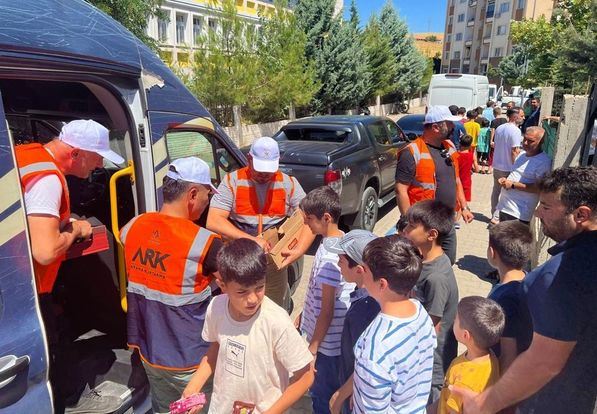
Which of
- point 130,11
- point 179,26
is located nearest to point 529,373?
point 130,11

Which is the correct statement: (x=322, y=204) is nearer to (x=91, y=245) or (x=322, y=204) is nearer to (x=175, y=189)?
(x=175, y=189)

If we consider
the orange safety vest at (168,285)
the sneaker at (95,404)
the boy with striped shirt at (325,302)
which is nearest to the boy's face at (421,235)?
the boy with striped shirt at (325,302)

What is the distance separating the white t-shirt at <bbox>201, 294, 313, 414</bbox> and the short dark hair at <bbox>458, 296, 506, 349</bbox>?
0.75 m

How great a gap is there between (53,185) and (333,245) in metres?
1.42

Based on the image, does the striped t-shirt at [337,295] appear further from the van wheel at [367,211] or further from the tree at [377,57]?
the tree at [377,57]

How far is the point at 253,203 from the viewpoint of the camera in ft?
11.1

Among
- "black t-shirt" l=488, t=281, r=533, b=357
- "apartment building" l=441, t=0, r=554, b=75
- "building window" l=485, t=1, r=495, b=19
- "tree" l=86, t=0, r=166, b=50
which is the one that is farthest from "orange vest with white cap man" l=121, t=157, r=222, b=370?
"building window" l=485, t=1, r=495, b=19

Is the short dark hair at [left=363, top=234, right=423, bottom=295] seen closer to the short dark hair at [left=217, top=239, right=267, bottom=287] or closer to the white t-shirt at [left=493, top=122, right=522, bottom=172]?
the short dark hair at [left=217, top=239, right=267, bottom=287]

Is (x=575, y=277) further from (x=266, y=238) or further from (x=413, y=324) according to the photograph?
(x=266, y=238)

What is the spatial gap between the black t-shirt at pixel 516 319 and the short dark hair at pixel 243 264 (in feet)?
3.88

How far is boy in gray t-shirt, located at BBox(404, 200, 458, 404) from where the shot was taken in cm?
244

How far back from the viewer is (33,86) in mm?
3543

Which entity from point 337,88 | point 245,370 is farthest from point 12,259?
point 337,88

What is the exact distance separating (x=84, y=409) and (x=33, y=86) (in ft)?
8.16
